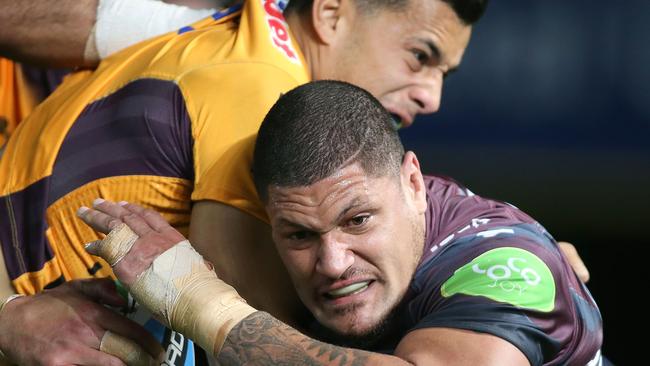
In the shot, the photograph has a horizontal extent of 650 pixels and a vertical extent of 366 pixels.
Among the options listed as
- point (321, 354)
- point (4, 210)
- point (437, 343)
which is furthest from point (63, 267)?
point (437, 343)

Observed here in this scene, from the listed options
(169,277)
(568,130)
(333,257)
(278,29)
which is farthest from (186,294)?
(568,130)

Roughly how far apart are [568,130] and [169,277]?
241 centimetres

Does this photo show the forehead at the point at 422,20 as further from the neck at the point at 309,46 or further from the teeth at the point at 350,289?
the teeth at the point at 350,289

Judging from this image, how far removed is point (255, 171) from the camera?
2.58 m

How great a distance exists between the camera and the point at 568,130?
444 centimetres

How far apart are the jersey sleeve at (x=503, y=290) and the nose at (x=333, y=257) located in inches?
7.2

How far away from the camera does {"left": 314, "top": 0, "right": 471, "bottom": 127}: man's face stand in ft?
10.2

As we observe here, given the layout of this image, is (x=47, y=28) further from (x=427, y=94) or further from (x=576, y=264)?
(x=576, y=264)

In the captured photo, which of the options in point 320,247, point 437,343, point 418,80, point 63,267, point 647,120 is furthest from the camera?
point 647,120

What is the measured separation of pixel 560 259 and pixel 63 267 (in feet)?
3.90

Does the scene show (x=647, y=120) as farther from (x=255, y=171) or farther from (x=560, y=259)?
(x=255, y=171)

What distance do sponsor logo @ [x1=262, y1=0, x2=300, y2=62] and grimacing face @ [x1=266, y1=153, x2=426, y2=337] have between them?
0.50 meters

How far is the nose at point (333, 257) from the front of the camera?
2.48m

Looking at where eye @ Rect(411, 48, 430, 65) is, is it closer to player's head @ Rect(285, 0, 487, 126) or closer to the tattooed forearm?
player's head @ Rect(285, 0, 487, 126)
